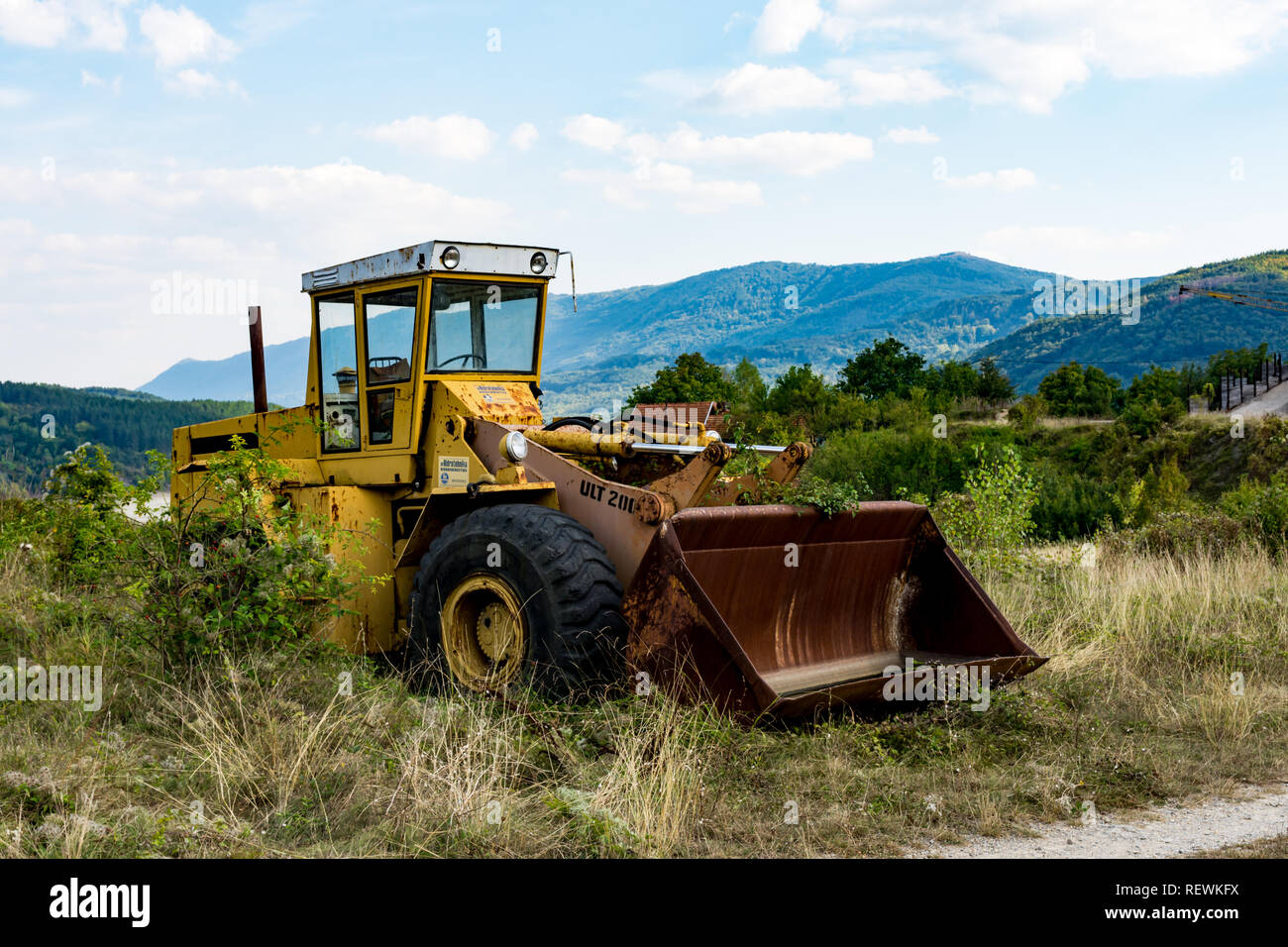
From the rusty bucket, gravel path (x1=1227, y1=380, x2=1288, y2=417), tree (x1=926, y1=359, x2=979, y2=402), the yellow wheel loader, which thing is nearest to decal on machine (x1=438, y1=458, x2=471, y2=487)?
the yellow wheel loader

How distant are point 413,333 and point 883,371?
56244mm

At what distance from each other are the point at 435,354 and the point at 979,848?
517 centimetres

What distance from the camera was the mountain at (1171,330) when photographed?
141625 mm

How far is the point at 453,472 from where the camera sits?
823 cm

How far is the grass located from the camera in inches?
197

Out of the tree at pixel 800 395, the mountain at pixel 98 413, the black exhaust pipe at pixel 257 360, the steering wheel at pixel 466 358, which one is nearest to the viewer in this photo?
the steering wheel at pixel 466 358

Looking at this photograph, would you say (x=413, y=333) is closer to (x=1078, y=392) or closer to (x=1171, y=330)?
(x=1078, y=392)

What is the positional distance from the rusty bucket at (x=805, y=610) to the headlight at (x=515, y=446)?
1502mm

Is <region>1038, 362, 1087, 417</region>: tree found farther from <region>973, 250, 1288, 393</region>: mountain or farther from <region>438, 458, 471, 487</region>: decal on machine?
<region>973, 250, 1288, 393</region>: mountain

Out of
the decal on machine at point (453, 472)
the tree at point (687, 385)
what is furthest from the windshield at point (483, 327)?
the tree at point (687, 385)

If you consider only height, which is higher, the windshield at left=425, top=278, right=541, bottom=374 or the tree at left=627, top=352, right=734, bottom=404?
the tree at left=627, top=352, right=734, bottom=404

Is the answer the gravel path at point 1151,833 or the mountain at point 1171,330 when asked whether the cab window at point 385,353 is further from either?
the mountain at point 1171,330

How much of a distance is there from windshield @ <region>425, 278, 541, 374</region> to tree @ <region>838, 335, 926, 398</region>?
52.9m
